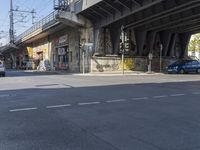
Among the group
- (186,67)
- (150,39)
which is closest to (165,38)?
(150,39)

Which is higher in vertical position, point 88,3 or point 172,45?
point 88,3

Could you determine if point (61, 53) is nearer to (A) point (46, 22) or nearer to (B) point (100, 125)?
(A) point (46, 22)

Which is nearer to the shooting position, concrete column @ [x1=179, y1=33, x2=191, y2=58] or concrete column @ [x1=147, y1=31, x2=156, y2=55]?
concrete column @ [x1=147, y1=31, x2=156, y2=55]

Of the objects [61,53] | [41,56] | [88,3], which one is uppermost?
[88,3]

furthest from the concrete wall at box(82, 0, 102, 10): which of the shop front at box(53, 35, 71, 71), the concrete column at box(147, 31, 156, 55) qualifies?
the shop front at box(53, 35, 71, 71)

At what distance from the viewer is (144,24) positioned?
4697cm

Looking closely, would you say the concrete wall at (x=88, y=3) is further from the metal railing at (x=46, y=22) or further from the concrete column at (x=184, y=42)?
the concrete column at (x=184, y=42)

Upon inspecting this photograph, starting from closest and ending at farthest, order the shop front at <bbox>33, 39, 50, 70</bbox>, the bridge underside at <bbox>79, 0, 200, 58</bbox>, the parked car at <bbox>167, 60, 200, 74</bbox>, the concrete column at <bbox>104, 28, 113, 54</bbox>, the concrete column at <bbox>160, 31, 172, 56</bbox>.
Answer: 1. the bridge underside at <bbox>79, 0, 200, 58</bbox>
2. the parked car at <bbox>167, 60, 200, 74</bbox>
3. the concrete column at <bbox>104, 28, 113, 54</bbox>
4. the concrete column at <bbox>160, 31, 172, 56</bbox>
5. the shop front at <bbox>33, 39, 50, 70</bbox>

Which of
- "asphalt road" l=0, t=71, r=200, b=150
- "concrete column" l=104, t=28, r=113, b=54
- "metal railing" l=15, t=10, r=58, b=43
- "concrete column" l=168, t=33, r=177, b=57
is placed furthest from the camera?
"concrete column" l=168, t=33, r=177, b=57

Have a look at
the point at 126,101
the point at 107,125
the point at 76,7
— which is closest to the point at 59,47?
the point at 76,7

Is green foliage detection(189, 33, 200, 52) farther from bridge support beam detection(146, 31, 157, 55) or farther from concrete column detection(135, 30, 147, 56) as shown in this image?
concrete column detection(135, 30, 147, 56)

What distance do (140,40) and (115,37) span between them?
4429 millimetres

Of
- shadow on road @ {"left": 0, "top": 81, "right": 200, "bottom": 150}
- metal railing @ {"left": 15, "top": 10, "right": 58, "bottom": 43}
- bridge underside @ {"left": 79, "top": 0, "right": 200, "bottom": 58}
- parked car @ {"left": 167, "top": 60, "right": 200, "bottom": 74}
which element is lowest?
shadow on road @ {"left": 0, "top": 81, "right": 200, "bottom": 150}

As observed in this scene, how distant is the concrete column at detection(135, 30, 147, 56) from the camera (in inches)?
2032
